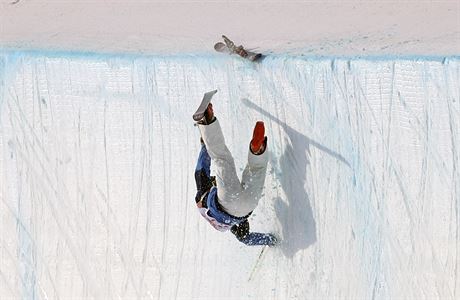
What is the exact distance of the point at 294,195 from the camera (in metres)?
4.07

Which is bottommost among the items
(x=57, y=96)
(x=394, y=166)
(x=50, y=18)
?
(x=394, y=166)

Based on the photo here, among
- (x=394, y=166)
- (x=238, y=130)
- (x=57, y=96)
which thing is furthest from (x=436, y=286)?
(x=57, y=96)

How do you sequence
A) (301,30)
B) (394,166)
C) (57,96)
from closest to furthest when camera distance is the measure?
(394,166), (301,30), (57,96)

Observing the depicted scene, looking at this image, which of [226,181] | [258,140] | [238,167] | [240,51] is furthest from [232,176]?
[240,51]

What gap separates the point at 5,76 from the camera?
4.54 m

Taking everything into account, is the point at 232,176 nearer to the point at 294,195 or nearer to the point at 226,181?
the point at 226,181

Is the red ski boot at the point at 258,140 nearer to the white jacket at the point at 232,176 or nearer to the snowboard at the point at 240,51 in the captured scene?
the white jacket at the point at 232,176

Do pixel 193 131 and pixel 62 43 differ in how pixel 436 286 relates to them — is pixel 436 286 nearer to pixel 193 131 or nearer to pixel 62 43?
pixel 193 131

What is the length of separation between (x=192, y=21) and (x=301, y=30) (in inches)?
18.2

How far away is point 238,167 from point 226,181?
0.28 meters

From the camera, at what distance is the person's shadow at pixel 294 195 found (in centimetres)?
402


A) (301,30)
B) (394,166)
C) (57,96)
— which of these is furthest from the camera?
(57,96)

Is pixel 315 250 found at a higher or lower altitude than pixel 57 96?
lower

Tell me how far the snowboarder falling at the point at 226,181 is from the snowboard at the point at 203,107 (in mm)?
16
